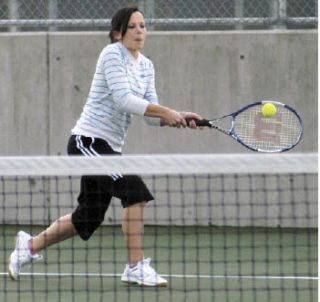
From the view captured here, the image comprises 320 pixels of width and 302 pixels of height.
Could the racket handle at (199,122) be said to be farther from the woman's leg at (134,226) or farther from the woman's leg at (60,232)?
the woman's leg at (60,232)

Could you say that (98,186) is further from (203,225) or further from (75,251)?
(203,225)

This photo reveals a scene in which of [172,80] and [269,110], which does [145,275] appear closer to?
Result: [269,110]

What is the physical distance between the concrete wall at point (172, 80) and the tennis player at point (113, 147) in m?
2.77

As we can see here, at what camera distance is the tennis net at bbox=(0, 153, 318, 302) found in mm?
4406

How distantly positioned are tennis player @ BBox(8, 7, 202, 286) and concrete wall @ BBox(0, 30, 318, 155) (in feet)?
9.10

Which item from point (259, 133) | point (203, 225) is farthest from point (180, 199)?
point (259, 133)

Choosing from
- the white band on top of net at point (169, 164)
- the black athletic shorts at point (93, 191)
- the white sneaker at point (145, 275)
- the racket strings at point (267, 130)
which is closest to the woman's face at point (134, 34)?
the black athletic shorts at point (93, 191)

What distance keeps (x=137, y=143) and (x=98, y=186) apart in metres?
2.92

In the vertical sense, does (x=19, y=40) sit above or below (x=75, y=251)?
above

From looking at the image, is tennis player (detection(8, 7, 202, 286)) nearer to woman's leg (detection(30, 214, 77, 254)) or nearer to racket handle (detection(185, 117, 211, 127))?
woman's leg (detection(30, 214, 77, 254))

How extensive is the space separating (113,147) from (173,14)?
124 inches

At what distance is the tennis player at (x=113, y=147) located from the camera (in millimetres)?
5465

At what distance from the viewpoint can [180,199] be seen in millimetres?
8359

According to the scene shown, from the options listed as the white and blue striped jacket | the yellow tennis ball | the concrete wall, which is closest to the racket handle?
the white and blue striped jacket
